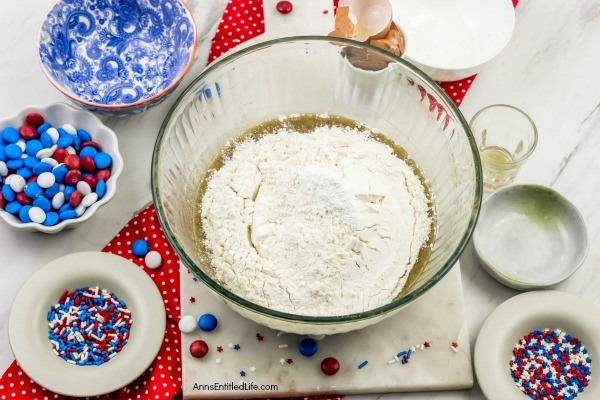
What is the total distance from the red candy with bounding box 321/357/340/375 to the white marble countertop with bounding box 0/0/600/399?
0.64ft

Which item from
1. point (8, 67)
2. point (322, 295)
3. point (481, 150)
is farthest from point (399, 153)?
point (8, 67)

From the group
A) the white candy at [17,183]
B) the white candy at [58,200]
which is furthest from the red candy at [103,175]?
the white candy at [17,183]

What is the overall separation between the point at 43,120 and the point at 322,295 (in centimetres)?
106

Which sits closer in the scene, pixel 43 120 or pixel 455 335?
pixel 455 335

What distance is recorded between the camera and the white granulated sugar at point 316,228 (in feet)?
5.86

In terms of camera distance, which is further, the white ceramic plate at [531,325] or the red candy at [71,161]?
the red candy at [71,161]

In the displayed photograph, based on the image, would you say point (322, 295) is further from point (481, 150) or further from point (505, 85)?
point (505, 85)

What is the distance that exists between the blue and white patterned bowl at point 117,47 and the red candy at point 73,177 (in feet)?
0.82

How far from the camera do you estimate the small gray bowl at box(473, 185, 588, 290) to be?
7.18 ft

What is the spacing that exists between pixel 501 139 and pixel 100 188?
126 centimetres

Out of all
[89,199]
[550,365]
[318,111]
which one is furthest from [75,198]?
[550,365]

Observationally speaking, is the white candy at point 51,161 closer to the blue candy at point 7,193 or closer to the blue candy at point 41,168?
the blue candy at point 41,168

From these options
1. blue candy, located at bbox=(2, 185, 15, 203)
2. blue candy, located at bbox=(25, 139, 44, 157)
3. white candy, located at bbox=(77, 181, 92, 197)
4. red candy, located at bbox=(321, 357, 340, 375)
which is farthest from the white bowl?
blue candy, located at bbox=(2, 185, 15, 203)

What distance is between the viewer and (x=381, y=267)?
1.85m
